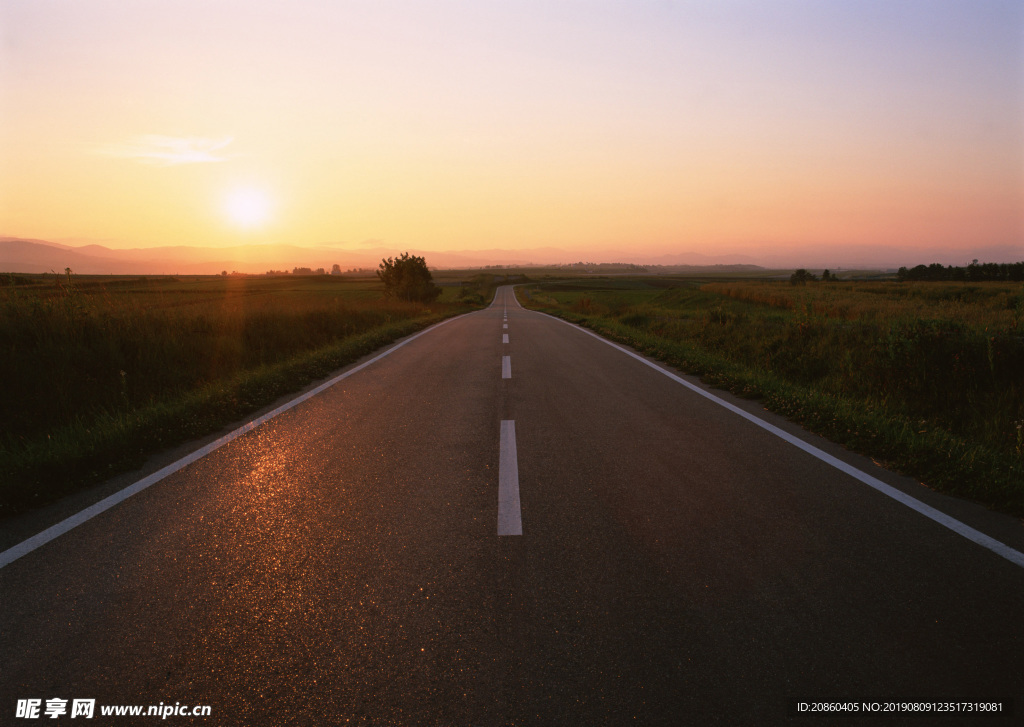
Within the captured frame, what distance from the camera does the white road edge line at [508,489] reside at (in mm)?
3662

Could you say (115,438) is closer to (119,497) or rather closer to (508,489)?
(119,497)

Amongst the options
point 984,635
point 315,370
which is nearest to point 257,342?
point 315,370

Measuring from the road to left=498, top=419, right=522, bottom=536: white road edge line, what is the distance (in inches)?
1.5

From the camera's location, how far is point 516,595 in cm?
287

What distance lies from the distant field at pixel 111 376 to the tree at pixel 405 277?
1486 inches

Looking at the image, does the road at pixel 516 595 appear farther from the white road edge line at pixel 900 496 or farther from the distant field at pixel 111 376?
the distant field at pixel 111 376

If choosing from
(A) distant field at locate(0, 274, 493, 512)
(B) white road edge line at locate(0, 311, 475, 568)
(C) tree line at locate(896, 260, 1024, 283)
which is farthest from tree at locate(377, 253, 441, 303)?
(C) tree line at locate(896, 260, 1024, 283)

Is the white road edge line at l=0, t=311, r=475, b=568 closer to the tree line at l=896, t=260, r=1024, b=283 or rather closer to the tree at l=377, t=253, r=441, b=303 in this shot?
the tree at l=377, t=253, r=441, b=303

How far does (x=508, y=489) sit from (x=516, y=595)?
1459 millimetres

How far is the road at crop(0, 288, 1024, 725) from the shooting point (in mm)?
2236

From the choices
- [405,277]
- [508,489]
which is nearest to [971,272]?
[405,277]

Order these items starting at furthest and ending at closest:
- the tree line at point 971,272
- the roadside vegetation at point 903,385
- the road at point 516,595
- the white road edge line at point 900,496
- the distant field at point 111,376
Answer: the tree line at point 971,272 → the distant field at point 111,376 → the roadside vegetation at point 903,385 → the white road edge line at point 900,496 → the road at point 516,595

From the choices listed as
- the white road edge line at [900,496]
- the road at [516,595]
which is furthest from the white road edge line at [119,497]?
the white road edge line at [900,496]

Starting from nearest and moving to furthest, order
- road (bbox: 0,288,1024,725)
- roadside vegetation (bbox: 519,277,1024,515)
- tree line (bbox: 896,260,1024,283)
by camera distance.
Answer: road (bbox: 0,288,1024,725) < roadside vegetation (bbox: 519,277,1024,515) < tree line (bbox: 896,260,1024,283)
